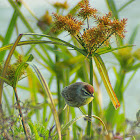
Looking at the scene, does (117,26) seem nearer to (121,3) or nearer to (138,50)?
(138,50)

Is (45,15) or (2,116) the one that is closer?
(2,116)

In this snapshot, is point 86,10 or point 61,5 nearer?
point 86,10

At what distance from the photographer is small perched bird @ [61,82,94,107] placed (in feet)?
1.06

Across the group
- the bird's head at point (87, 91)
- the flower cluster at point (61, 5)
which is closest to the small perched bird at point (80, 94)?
the bird's head at point (87, 91)

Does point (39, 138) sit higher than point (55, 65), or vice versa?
point (55, 65)

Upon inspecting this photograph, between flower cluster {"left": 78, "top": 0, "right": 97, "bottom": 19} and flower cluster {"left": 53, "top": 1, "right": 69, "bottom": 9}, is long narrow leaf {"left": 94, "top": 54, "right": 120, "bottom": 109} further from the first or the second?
flower cluster {"left": 53, "top": 1, "right": 69, "bottom": 9}

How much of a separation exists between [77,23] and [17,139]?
0.65ft

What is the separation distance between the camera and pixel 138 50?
33.7 inches

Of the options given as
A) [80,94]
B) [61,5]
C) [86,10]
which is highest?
[61,5]

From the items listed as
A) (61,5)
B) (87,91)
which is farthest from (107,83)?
(61,5)

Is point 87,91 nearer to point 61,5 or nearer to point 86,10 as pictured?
point 86,10

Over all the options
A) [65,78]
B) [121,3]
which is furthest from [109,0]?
[65,78]

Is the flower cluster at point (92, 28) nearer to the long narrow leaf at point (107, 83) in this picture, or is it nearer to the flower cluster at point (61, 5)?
the long narrow leaf at point (107, 83)

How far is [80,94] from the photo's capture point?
0.33 m
